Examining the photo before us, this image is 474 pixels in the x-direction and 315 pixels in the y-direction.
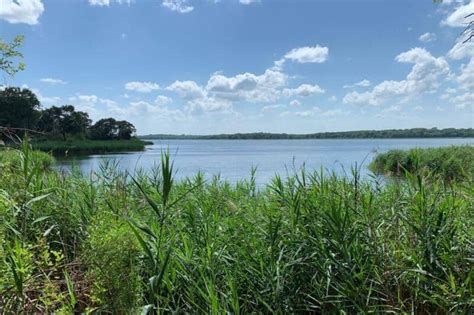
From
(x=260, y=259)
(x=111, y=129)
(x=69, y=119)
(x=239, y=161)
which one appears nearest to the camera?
(x=260, y=259)

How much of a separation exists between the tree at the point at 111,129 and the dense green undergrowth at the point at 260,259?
8161 centimetres

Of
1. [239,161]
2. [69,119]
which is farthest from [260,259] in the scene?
[69,119]

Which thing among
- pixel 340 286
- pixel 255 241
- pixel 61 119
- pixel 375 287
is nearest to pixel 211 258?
pixel 255 241

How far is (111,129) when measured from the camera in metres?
83.2

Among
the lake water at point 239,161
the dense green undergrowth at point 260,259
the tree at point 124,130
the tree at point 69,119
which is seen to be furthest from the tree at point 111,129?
the dense green undergrowth at point 260,259

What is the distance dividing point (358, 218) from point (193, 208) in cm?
184

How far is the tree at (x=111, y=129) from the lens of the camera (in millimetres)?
81250

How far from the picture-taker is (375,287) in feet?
10.5

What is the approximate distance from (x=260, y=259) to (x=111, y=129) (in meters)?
84.9

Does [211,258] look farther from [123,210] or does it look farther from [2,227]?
[2,227]

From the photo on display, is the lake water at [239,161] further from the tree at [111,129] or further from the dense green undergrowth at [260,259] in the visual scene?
the tree at [111,129]

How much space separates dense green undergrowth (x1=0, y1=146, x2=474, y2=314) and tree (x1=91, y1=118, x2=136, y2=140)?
8161 centimetres

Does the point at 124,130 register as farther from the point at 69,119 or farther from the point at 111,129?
the point at 69,119

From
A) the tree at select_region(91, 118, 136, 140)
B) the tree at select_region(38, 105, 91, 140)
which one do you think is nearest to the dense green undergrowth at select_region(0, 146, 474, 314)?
the tree at select_region(38, 105, 91, 140)
